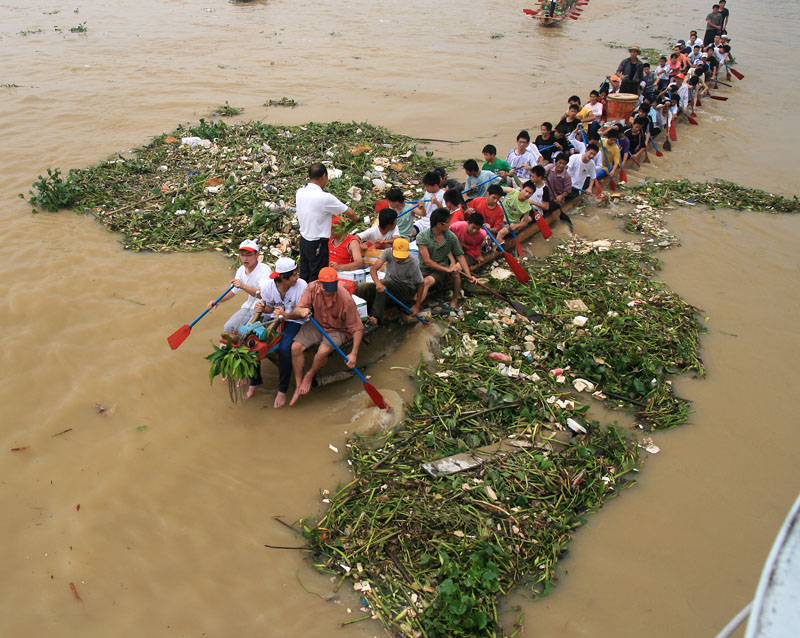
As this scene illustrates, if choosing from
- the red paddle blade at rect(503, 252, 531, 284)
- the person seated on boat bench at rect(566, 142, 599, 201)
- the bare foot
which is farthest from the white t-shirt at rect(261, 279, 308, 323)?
the person seated on boat bench at rect(566, 142, 599, 201)

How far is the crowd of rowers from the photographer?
4801mm

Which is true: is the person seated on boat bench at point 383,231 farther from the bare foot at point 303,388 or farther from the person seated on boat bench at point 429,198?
the bare foot at point 303,388

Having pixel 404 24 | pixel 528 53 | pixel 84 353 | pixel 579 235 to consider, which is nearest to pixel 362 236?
pixel 84 353

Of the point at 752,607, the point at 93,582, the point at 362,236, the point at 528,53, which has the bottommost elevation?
the point at 93,582

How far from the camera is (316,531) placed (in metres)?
3.83

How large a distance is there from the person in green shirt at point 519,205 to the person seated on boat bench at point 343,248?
2340 millimetres

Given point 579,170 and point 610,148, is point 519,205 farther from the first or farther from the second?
point 610,148

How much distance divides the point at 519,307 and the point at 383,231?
165cm

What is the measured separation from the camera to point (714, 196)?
9102mm

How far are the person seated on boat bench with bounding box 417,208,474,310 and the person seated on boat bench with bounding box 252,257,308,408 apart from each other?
1.40 metres

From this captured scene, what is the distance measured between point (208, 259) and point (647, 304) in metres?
5.10

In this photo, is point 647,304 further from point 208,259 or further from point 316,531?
point 208,259

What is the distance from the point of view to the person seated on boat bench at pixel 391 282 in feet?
17.7

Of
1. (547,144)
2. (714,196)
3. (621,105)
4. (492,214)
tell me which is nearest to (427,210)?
(492,214)
